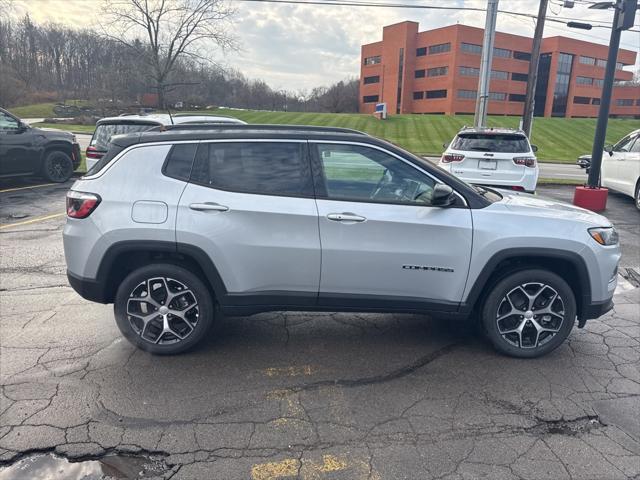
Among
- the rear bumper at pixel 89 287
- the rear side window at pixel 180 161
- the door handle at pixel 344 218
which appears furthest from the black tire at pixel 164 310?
the door handle at pixel 344 218

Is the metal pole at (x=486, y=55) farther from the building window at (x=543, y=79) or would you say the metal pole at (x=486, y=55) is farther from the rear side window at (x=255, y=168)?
the building window at (x=543, y=79)

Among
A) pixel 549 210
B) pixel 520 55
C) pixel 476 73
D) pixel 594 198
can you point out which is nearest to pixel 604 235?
pixel 549 210

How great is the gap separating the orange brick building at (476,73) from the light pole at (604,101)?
58.8 m

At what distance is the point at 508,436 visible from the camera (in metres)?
2.77

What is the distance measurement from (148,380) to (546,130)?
53371 mm

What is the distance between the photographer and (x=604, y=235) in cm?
364

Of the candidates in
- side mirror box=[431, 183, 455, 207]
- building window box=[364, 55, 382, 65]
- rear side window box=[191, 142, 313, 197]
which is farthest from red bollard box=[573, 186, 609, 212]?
building window box=[364, 55, 382, 65]

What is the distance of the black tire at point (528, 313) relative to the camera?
11.8 ft

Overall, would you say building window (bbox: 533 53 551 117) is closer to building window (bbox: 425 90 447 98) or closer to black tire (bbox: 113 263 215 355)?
building window (bbox: 425 90 447 98)

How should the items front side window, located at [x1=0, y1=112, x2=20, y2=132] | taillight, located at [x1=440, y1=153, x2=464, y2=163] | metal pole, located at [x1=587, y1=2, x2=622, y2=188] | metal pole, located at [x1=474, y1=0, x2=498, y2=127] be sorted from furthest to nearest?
metal pole, located at [x1=474, y1=0, x2=498, y2=127]
front side window, located at [x1=0, y1=112, x2=20, y2=132]
metal pole, located at [x1=587, y1=2, x2=622, y2=188]
taillight, located at [x1=440, y1=153, x2=464, y2=163]

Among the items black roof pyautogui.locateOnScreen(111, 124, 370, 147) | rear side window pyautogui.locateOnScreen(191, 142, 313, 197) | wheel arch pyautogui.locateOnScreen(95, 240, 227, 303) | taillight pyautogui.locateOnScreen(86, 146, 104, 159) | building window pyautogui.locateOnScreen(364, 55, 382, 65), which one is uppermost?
building window pyautogui.locateOnScreen(364, 55, 382, 65)

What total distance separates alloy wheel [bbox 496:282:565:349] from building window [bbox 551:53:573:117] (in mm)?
77501

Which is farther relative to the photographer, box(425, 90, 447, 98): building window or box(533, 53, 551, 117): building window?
box(533, 53, 551, 117): building window

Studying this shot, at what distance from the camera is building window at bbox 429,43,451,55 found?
214ft
